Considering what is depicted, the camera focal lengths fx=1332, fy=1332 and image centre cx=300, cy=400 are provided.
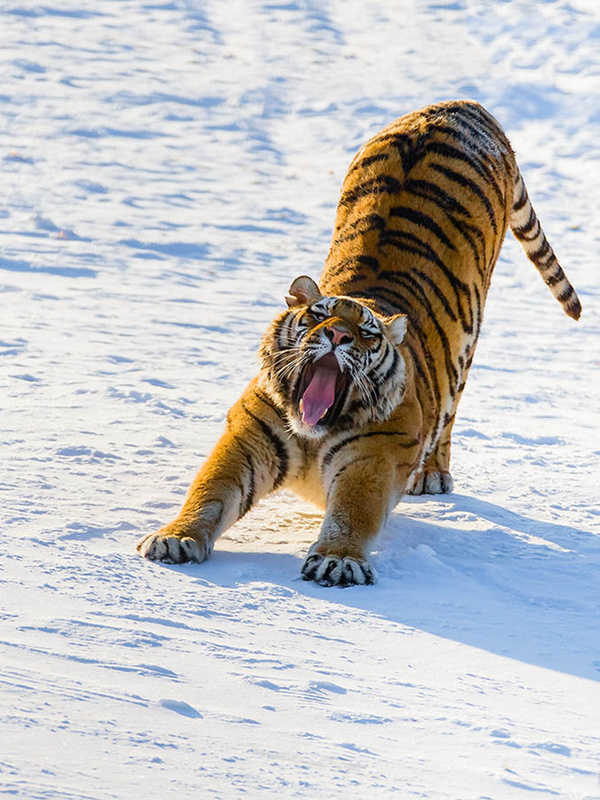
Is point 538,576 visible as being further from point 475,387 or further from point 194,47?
point 194,47

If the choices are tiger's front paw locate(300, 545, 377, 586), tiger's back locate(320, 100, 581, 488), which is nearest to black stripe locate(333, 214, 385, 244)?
tiger's back locate(320, 100, 581, 488)

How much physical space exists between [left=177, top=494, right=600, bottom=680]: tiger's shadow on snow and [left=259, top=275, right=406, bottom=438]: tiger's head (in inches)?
17.5

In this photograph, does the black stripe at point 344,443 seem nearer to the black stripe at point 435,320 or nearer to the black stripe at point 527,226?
the black stripe at point 435,320

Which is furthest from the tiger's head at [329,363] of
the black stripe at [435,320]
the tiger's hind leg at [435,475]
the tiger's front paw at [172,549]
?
the tiger's hind leg at [435,475]

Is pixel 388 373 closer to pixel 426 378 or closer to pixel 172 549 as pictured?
pixel 426 378

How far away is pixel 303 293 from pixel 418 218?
1120 mm

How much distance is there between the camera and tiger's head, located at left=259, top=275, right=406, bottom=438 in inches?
162

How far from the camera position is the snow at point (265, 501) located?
271 centimetres

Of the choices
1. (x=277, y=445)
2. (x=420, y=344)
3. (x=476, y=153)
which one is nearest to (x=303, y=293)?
(x=277, y=445)

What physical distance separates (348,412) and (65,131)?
7.71 metres

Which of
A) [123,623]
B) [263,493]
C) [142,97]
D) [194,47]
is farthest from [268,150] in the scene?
[123,623]

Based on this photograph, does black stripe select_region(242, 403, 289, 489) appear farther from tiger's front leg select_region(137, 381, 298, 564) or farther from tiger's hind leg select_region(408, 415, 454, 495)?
tiger's hind leg select_region(408, 415, 454, 495)

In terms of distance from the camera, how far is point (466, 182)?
18.1 ft

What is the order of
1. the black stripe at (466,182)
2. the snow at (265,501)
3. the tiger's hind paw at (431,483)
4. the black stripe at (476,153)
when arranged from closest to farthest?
the snow at (265,501) → the tiger's hind paw at (431,483) → the black stripe at (466,182) → the black stripe at (476,153)
